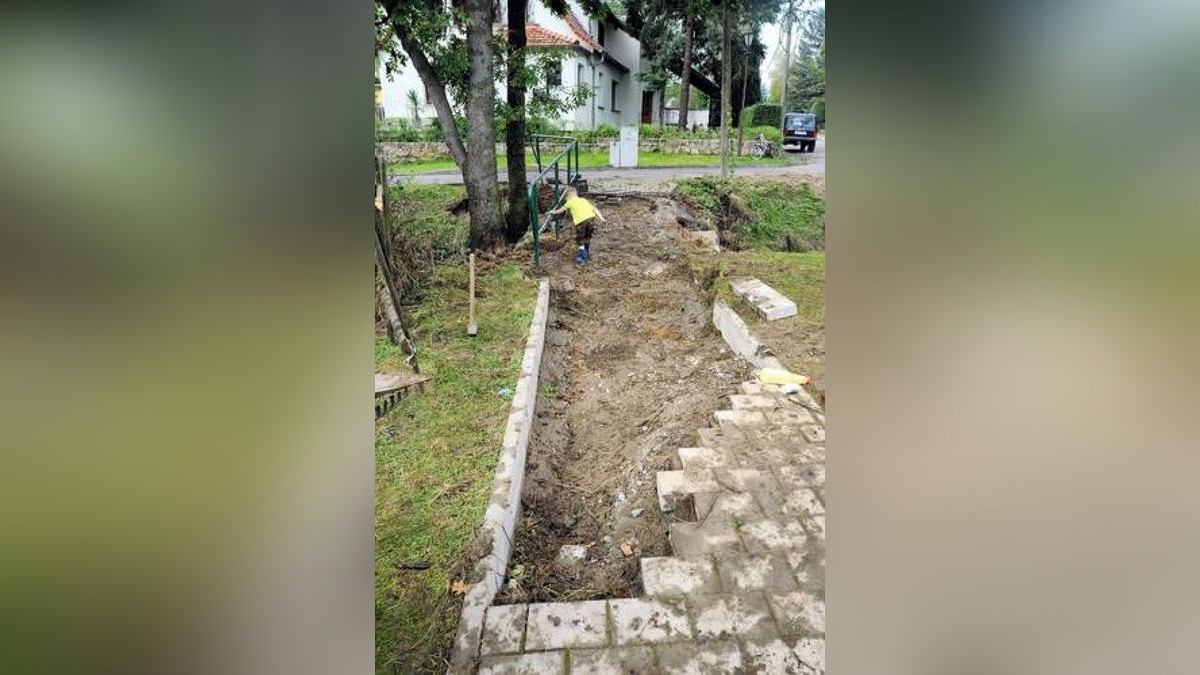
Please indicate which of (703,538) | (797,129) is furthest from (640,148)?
(703,538)

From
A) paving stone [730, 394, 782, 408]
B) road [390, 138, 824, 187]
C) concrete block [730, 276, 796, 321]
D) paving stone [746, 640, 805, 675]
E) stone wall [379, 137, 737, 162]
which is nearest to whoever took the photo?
paving stone [746, 640, 805, 675]

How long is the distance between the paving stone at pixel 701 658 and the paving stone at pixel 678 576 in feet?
0.85

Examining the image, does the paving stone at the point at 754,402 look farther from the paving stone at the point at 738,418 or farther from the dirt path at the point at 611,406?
the dirt path at the point at 611,406

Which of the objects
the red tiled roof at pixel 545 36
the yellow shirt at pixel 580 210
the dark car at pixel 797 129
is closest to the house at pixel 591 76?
the red tiled roof at pixel 545 36

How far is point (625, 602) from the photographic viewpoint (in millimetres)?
2217

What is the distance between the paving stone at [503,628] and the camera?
2027 mm

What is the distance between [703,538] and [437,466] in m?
1.38

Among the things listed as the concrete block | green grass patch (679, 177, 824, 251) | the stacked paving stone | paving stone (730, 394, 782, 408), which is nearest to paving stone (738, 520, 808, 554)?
the stacked paving stone

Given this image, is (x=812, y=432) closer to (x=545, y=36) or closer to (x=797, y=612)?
(x=797, y=612)

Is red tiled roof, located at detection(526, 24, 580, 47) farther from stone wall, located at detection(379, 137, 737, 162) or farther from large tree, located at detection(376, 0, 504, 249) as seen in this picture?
large tree, located at detection(376, 0, 504, 249)

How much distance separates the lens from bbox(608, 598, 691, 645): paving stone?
80.6 inches

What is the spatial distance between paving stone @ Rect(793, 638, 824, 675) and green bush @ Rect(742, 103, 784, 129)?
2181 cm
